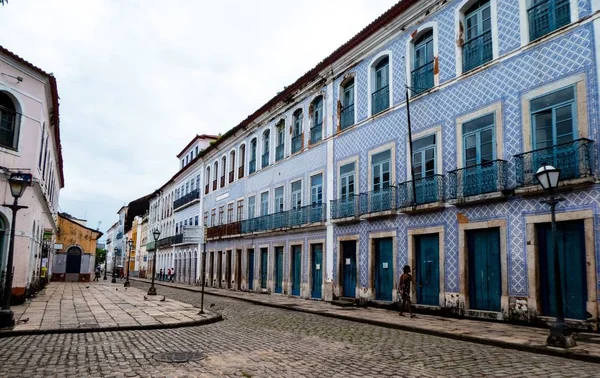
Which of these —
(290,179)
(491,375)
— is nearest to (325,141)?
(290,179)

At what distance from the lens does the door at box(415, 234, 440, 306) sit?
14227 mm

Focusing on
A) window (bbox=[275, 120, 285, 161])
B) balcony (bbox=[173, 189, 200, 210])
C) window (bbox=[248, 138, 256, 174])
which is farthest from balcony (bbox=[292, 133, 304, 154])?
balcony (bbox=[173, 189, 200, 210])

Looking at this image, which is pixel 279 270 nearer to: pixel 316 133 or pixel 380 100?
pixel 316 133

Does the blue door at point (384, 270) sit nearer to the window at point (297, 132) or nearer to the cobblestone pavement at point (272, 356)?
the cobblestone pavement at point (272, 356)

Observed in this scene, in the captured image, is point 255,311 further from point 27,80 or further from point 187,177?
point 187,177

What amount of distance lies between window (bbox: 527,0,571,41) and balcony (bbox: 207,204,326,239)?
1021 cm

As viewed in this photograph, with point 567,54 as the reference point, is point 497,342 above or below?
below

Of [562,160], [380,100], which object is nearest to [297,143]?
[380,100]

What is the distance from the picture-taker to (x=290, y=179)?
75.9ft

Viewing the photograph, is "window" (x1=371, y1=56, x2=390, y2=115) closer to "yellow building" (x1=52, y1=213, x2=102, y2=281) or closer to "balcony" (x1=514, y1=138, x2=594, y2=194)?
"balcony" (x1=514, y1=138, x2=594, y2=194)

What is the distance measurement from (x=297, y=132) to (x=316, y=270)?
257 inches

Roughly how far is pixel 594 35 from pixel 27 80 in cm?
1532

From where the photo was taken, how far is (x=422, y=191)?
14688mm

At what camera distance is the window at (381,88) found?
55.9 ft
